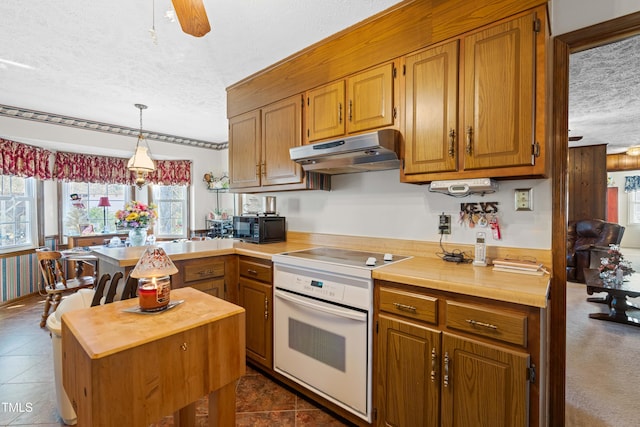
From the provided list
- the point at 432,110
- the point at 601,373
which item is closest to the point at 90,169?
the point at 432,110

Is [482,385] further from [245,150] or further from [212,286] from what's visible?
[245,150]

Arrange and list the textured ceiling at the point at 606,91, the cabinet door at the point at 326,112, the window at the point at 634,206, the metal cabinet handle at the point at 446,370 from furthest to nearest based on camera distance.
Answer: the window at the point at 634,206
the textured ceiling at the point at 606,91
the cabinet door at the point at 326,112
the metal cabinet handle at the point at 446,370

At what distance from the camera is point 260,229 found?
108 inches

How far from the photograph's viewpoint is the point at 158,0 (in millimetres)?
1794

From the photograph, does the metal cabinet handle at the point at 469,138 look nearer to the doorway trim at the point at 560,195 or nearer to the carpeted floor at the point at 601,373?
the doorway trim at the point at 560,195

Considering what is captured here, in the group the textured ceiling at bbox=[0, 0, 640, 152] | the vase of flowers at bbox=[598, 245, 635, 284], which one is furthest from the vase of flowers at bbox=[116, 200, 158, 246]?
the vase of flowers at bbox=[598, 245, 635, 284]

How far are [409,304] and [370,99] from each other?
129 centimetres

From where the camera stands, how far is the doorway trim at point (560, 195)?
5.29 feet

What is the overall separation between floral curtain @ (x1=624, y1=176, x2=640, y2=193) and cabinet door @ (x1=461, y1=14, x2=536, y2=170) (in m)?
9.54

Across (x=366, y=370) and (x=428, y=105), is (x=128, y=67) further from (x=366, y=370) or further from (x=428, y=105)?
(x=366, y=370)

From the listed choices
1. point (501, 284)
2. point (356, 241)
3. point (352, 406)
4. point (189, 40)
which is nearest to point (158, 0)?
point (189, 40)

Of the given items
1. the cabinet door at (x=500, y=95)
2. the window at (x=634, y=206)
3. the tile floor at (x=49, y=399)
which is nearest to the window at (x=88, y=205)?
the tile floor at (x=49, y=399)

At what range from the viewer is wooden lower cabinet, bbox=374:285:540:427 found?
3.98 ft

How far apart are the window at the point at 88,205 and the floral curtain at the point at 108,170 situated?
196 mm
